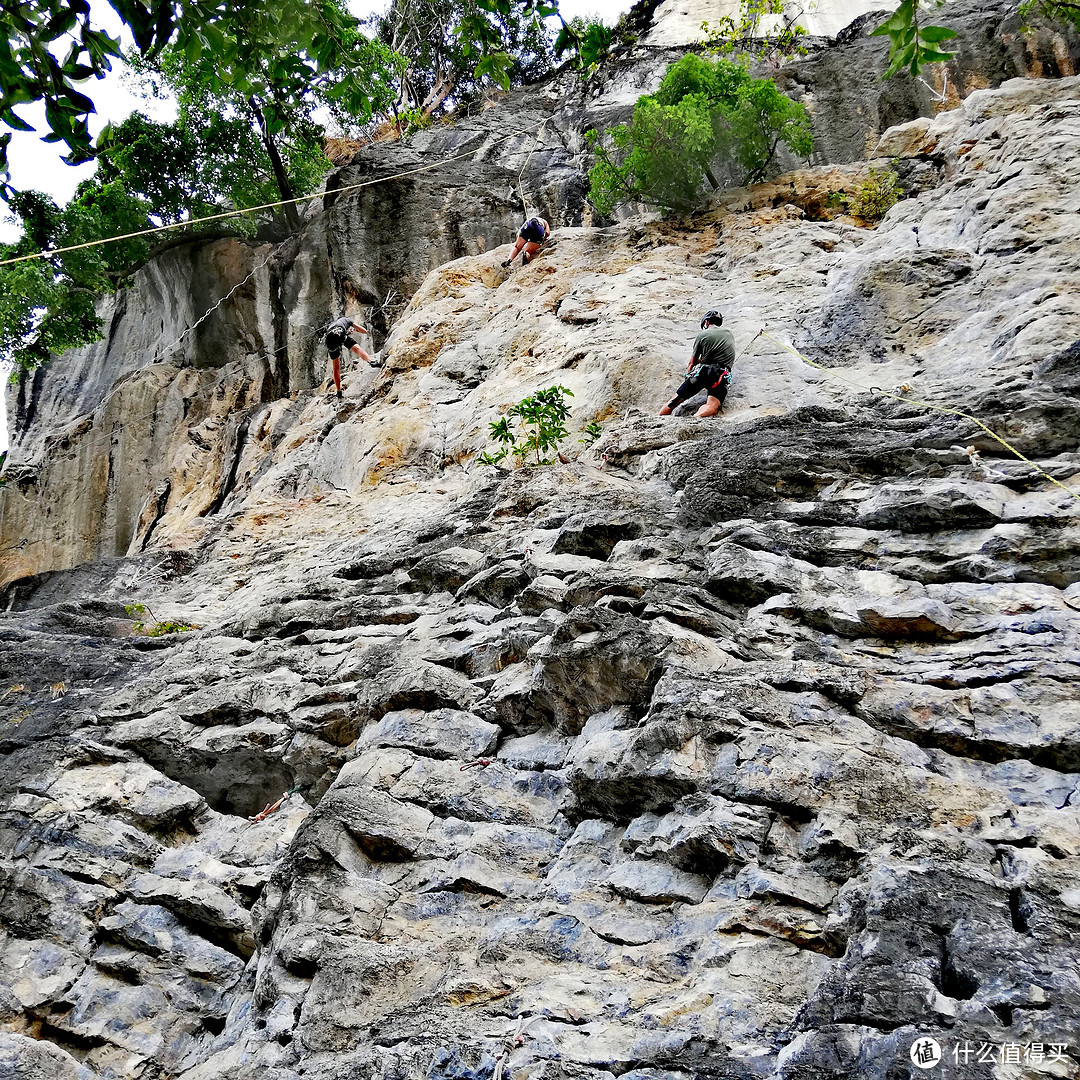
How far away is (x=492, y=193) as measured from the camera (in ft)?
54.2

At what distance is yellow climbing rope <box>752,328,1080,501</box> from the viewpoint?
229 inches

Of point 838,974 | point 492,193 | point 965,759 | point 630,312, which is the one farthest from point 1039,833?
point 492,193

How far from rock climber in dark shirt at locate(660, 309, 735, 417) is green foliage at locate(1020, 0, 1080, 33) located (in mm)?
7779

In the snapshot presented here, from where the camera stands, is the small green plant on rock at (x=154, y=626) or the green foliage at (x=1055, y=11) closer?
the small green plant on rock at (x=154, y=626)

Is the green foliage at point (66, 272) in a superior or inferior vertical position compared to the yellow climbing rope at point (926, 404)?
superior

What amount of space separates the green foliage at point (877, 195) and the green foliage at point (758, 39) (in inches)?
201

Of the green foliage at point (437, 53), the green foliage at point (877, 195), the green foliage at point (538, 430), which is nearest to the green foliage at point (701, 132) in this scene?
the green foliage at point (877, 195)

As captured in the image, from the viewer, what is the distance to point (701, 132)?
12.8m

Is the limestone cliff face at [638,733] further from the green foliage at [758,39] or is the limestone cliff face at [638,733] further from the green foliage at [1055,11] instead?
the green foliage at [758,39]

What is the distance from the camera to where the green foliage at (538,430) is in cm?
906

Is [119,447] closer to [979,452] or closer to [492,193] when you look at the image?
[492,193]

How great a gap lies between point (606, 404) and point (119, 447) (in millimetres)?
10948

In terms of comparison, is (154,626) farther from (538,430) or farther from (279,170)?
(279,170)

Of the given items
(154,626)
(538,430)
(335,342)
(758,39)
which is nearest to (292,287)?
(335,342)
